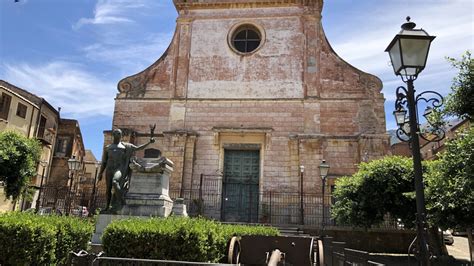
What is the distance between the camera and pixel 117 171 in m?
10.0

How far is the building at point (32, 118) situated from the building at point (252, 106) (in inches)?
418

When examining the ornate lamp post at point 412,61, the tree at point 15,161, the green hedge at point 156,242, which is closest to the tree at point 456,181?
the ornate lamp post at point 412,61

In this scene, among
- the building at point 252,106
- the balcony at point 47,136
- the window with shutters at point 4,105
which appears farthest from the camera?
the balcony at point 47,136

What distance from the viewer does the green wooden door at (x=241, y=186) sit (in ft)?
60.8

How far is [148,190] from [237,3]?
14.7 metres

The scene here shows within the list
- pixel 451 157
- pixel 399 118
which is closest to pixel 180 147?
pixel 399 118

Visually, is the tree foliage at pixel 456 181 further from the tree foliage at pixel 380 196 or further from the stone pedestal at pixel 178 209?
the stone pedestal at pixel 178 209

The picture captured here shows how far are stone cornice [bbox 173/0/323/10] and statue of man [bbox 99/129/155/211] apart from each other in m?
13.8

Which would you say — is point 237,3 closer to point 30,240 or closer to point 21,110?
point 21,110

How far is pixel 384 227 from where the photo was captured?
53.2 ft

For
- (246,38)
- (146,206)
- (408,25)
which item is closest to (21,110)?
(246,38)

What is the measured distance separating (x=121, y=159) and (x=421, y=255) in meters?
7.92

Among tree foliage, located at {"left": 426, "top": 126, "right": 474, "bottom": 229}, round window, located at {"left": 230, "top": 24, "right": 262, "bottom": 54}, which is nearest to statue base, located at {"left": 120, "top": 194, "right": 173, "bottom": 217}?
tree foliage, located at {"left": 426, "top": 126, "right": 474, "bottom": 229}

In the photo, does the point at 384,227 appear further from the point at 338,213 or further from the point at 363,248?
the point at 338,213
